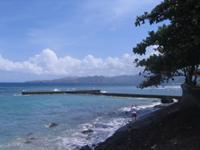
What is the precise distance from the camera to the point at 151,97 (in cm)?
7062

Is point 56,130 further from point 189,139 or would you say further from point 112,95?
point 112,95

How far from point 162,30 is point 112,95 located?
6687 cm

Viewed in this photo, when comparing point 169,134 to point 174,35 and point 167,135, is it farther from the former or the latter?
point 174,35

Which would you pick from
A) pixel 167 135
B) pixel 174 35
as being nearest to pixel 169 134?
pixel 167 135

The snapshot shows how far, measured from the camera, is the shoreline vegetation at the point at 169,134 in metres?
12.9

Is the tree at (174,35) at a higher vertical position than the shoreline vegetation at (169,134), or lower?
higher

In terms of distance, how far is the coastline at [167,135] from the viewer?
508 inches

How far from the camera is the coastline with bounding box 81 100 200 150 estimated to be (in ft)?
42.4

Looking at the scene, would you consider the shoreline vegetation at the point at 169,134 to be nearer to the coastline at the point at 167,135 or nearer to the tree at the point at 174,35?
the coastline at the point at 167,135

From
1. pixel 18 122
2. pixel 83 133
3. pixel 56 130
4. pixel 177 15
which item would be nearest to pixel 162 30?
pixel 177 15

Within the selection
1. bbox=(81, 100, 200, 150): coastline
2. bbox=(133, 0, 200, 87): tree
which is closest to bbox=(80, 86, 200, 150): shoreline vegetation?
bbox=(81, 100, 200, 150): coastline

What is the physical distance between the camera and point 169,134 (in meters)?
14.1

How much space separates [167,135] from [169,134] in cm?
8

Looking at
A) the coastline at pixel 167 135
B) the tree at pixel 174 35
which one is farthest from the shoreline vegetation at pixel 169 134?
the tree at pixel 174 35
